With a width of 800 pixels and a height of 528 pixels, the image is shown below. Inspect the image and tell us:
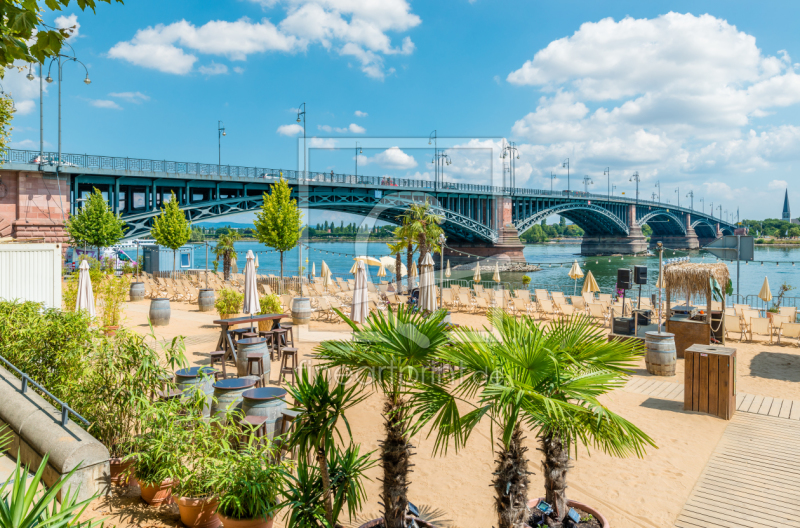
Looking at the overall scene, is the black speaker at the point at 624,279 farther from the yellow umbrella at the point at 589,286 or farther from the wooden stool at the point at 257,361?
the wooden stool at the point at 257,361

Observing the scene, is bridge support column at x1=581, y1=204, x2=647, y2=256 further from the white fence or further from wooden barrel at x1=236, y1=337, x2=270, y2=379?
the white fence

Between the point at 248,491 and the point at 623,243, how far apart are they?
3064 inches

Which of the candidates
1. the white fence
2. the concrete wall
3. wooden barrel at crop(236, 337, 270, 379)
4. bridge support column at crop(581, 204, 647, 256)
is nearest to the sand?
the concrete wall

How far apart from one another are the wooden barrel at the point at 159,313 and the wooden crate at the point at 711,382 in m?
12.0

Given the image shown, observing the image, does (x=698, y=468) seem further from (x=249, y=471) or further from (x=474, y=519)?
(x=249, y=471)

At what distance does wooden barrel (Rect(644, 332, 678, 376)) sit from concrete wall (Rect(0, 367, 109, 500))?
9057mm

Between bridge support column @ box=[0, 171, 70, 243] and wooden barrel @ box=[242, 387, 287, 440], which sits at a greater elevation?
bridge support column @ box=[0, 171, 70, 243]

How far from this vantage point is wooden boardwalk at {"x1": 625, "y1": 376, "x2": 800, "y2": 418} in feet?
23.5

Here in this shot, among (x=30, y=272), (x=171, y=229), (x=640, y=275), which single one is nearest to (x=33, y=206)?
(x=171, y=229)

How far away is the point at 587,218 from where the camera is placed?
70312mm

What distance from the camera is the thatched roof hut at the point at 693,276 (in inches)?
442

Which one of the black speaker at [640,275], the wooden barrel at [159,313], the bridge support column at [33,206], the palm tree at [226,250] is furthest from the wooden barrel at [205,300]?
the bridge support column at [33,206]

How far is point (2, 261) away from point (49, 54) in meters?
7.93

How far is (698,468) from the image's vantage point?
17.6 feet
